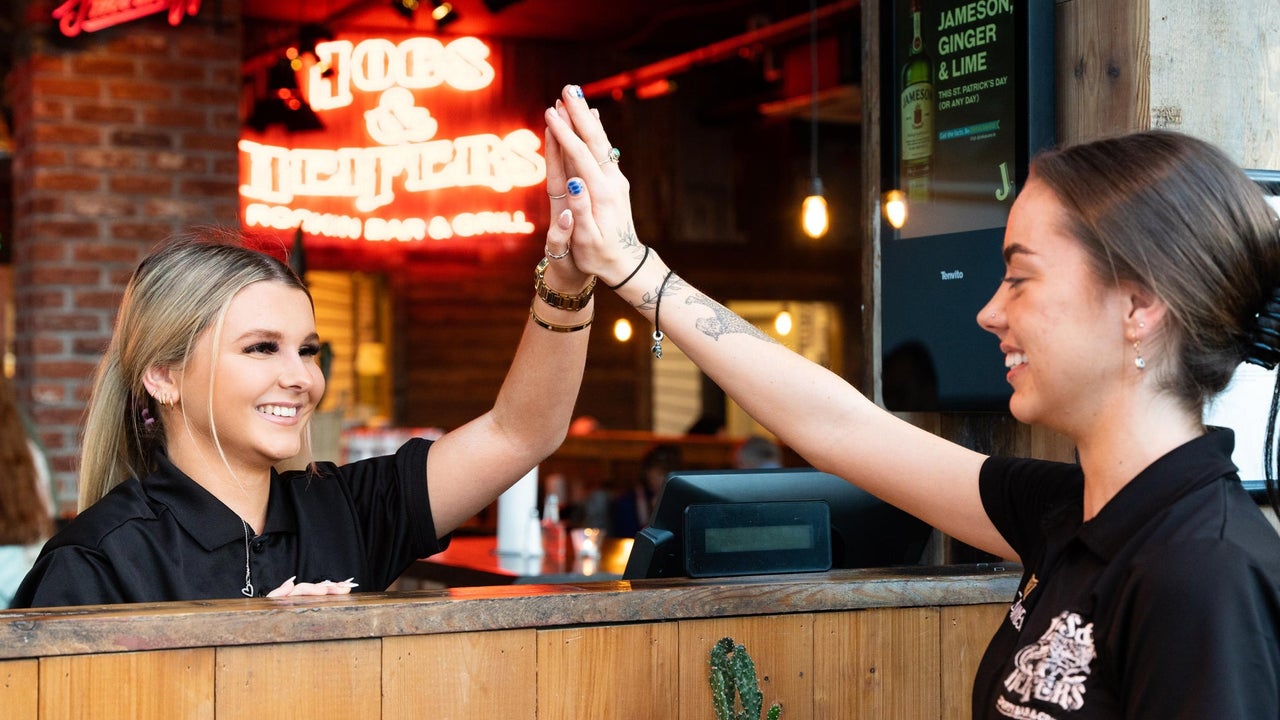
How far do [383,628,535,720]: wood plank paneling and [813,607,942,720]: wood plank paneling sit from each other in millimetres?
397

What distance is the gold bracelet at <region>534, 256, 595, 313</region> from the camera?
5.89 feet

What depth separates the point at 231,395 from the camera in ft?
5.75

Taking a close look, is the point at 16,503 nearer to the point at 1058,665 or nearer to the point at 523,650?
the point at 523,650

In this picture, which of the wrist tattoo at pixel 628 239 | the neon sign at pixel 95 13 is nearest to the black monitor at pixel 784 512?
the wrist tattoo at pixel 628 239

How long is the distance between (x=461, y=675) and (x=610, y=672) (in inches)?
7.2

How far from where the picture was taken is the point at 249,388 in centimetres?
175

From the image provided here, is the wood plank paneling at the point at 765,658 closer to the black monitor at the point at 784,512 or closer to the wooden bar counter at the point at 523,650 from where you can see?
the wooden bar counter at the point at 523,650

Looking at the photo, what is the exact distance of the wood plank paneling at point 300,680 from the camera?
138 centimetres

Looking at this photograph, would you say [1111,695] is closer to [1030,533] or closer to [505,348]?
[1030,533]

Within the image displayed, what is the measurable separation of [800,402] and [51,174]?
3.85m

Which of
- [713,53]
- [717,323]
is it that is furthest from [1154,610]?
[713,53]

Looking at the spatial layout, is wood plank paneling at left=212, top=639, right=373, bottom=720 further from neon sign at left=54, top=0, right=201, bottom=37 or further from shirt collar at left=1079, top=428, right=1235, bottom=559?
neon sign at left=54, top=0, right=201, bottom=37

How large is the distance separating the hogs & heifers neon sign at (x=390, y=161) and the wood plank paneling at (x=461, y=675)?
5577 millimetres

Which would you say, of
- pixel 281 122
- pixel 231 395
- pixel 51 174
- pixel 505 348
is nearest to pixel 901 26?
pixel 231 395
